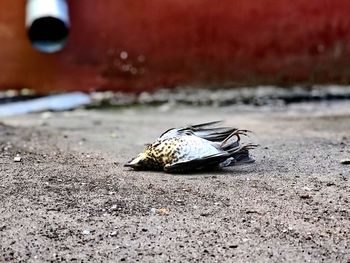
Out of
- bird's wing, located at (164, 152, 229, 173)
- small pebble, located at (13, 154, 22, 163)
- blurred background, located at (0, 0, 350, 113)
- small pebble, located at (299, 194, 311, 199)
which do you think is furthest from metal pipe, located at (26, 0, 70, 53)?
small pebble, located at (299, 194, 311, 199)

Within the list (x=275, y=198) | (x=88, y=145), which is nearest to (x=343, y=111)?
(x=88, y=145)

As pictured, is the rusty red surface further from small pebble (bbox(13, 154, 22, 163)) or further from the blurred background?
small pebble (bbox(13, 154, 22, 163))

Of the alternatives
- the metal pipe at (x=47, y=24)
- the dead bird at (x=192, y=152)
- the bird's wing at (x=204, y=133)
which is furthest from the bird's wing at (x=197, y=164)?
the metal pipe at (x=47, y=24)

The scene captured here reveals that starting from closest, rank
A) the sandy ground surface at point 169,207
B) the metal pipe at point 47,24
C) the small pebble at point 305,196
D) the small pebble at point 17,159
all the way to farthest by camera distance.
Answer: the sandy ground surface at point 169,207 < the small pebble at point 305,196 < the small pebble at point 17,159 < the metal pipe at point 47,24

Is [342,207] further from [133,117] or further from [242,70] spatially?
[242,70]

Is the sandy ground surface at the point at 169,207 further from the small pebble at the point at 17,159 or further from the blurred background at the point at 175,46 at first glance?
the blurred background at the point at 175,46

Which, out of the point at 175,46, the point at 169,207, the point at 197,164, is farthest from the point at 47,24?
the point at 169,207
